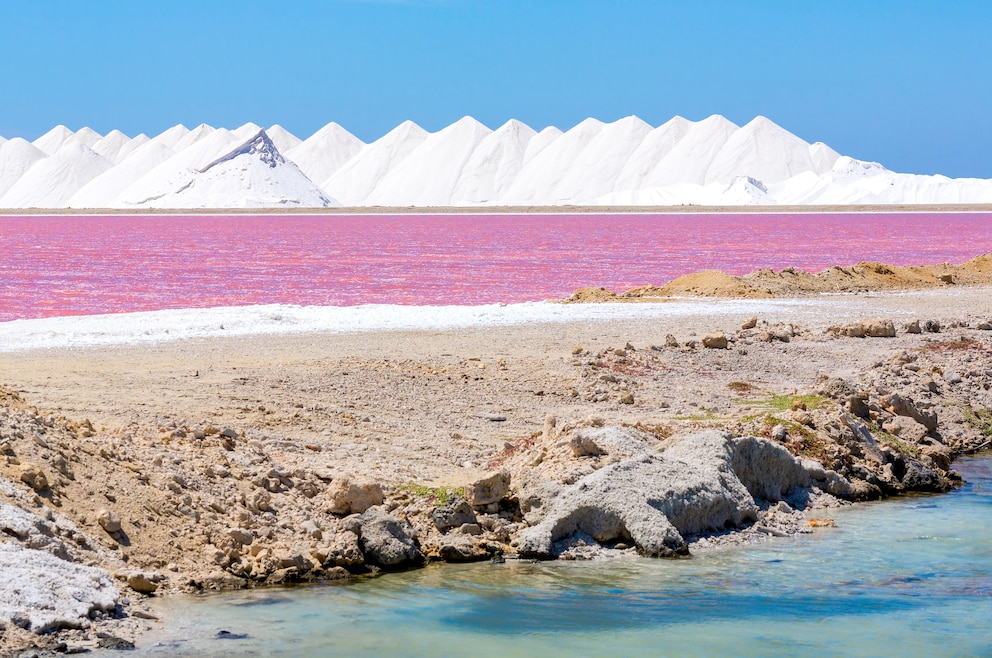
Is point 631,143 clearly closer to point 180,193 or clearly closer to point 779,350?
point 180,193

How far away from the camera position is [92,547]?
7141mm

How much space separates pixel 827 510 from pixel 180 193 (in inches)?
5543

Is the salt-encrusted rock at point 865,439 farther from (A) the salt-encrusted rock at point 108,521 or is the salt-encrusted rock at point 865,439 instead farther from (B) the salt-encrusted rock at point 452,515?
(A) the salt-encrusted rock at point 108,521

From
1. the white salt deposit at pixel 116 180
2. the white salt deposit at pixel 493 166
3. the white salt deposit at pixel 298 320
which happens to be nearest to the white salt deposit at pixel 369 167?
the white salt deposit at pixel 493 166

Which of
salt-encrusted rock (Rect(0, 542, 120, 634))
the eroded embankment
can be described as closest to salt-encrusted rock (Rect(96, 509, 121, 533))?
salt-encrusted rock (Rect(0, 542, 120, 634))

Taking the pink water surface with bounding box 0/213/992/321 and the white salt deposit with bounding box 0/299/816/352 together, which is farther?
the pink water surface with bounding box 0/213/992/321

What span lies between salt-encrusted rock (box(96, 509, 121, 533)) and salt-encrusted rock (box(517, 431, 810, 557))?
8.33 feet

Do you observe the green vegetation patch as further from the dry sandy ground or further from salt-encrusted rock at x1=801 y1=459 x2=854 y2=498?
salt-encrusted rock at x1=801 y1=459 x2=854 y2=498

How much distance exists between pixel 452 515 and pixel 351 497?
2.24ft

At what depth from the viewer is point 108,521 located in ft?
24.1

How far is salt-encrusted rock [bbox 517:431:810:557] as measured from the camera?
8.13 meters

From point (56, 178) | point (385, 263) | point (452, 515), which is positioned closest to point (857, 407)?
point (452, 515)

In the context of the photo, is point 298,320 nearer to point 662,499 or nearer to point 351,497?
point 351,497

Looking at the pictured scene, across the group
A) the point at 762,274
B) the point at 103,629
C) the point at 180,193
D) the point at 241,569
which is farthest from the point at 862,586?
the point at 180,193
